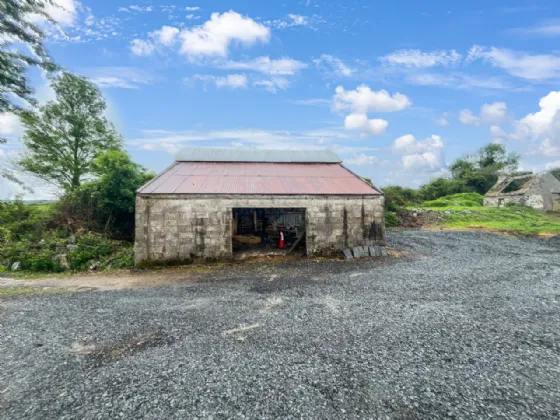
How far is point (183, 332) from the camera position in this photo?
636 cm

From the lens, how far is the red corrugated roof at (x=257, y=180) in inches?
526

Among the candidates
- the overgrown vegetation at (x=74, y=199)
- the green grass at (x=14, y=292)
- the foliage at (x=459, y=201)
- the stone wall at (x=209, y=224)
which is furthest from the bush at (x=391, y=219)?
the green grass at (x=14, y=292)

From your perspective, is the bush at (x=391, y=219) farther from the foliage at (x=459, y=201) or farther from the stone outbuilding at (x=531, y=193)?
the stone outbuilding at (x=531, y=193)

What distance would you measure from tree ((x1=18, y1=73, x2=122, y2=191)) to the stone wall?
44.0 feet

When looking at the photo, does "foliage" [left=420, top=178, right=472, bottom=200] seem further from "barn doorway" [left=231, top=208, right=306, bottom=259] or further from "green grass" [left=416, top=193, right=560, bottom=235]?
"barn doorway" [left=231, top=208, right=306, bottom=259]

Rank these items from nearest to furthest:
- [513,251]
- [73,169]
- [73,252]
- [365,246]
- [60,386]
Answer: [60,386]
[73,252]
[365,246]
[513,251]
[73,169]

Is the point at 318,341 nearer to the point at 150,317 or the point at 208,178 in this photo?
the point at 150,317

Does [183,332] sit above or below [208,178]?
below

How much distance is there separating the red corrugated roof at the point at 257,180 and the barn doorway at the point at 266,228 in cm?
265

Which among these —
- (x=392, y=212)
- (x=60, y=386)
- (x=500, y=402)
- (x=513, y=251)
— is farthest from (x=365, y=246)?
(x=392, y=212)

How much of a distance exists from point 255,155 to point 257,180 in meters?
4.01

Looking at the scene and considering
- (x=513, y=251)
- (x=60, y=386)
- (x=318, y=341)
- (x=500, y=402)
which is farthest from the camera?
(x=513, y=251)

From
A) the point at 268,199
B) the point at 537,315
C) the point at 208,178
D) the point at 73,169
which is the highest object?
the point at 73,169

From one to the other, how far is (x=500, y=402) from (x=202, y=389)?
14.8 feet
